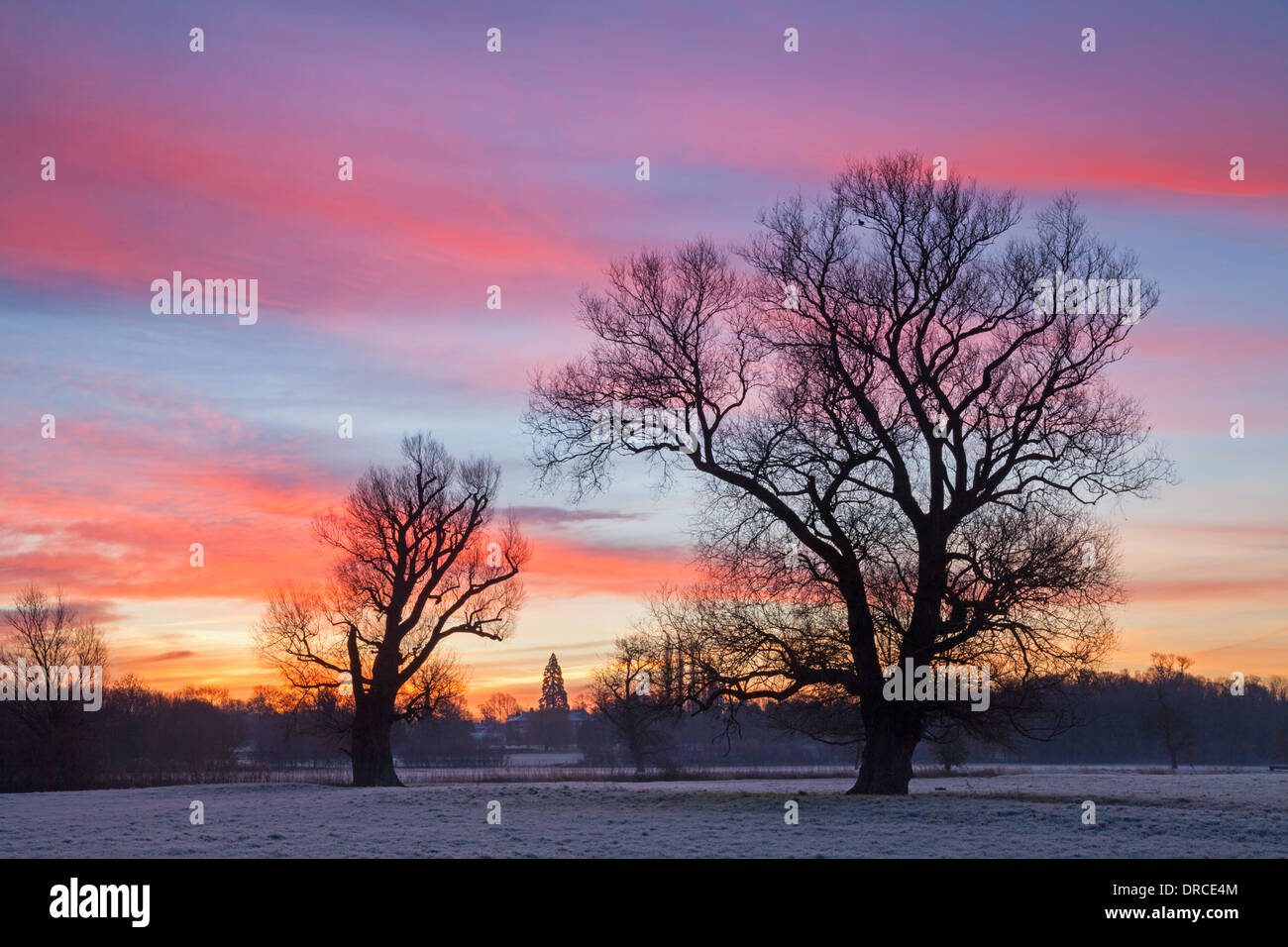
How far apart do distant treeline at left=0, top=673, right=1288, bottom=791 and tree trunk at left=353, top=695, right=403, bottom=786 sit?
1189 millimetres

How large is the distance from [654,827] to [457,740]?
178 metres

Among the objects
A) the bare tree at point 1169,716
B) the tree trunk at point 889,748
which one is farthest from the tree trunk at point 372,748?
the bare tree at point 1169,716

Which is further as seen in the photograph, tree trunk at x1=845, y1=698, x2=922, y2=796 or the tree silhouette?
the tree silhouette

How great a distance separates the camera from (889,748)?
29.5m

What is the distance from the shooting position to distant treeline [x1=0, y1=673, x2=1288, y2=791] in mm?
63969

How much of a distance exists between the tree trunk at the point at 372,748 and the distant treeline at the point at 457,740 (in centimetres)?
119

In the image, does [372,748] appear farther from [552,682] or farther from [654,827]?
[552,682]

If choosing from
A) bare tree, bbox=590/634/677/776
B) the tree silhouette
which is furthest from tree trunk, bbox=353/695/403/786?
the tree silhouette

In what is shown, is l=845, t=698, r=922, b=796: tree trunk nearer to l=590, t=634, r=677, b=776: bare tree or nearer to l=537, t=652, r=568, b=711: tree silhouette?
l=590, t=634, r=677, b=776: bare tree

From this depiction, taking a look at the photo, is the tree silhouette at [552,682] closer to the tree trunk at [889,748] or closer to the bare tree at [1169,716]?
the bare tree at [1169,716]

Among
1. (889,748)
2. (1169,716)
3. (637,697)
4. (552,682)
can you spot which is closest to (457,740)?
(552,682)

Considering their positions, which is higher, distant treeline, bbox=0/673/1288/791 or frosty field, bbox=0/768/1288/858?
frosty field, bbox=0/768/1288/858
